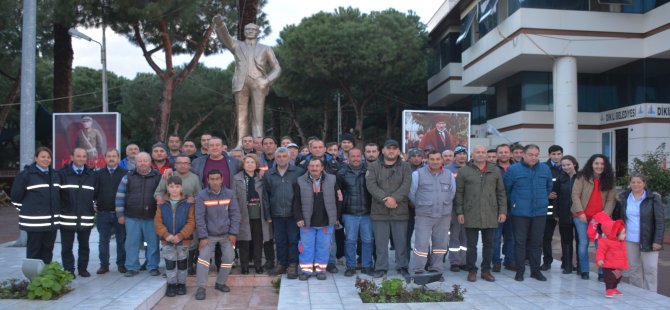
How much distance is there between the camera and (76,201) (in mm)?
6934

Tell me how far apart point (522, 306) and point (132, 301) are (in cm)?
413

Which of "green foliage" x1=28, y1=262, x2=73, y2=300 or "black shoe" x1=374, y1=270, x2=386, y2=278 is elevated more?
"green foliage" x1=28, y1=262, x2=73, y2=300

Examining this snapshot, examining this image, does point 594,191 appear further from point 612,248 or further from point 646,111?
point 646,111

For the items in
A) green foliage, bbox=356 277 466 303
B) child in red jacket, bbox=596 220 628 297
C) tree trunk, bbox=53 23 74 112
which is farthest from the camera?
tree trunk, bbox=53 23 74 112

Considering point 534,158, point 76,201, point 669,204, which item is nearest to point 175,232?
point 76,201

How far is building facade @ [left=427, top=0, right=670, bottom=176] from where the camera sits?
826 inches

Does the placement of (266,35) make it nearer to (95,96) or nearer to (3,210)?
(3,210)

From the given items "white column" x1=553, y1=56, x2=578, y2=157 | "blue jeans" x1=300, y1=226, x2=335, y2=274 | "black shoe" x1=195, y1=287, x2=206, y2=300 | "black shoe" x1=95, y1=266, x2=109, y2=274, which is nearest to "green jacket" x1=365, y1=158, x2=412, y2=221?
"blue jeans" x1=300, y1=226, x2=335, y2=274

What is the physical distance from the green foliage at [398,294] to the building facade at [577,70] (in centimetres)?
1682

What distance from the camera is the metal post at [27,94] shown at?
10.3 m

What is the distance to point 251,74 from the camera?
10633 mm

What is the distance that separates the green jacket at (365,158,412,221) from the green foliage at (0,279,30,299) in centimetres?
412

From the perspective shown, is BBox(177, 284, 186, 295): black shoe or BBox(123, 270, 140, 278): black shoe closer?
BBox(177, 284, 186, 295): black shoe

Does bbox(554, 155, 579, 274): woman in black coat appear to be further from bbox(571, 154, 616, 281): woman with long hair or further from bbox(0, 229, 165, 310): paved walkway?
bbox(0, 229, 165, 310): paved walkway
